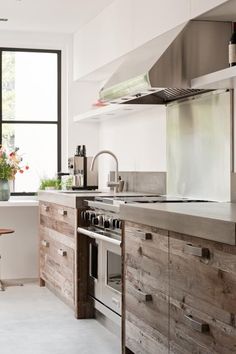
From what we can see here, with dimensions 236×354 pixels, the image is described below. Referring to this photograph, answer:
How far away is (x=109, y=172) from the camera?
6.53m

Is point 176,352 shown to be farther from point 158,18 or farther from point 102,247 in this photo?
point 158,18

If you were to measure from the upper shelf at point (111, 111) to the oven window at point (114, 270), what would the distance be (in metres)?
1.28

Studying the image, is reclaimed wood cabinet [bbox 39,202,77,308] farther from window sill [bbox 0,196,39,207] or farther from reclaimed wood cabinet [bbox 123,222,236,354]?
reclaimed wood cabinet [bbox 123,222,236,354]

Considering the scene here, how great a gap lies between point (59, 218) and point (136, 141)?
0.91 metres

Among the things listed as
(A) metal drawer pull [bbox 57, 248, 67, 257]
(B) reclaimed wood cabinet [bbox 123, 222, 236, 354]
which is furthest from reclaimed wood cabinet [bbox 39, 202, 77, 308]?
(B) reclaimed wood cabinet [bbox 123, 222, 236, 354]

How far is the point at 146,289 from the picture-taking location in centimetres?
354

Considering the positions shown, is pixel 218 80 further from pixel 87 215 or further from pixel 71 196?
pixel 71 196

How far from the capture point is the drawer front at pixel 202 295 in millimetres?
2561

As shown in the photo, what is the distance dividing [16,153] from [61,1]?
6.66 ft

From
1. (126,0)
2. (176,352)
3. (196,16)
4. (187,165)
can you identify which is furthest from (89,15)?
(176,352)

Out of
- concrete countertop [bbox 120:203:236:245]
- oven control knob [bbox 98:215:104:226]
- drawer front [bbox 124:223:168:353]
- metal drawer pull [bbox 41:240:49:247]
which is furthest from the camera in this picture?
metal drawer pull [bbox 41:240:49:247]

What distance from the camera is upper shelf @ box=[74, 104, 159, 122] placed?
17.5ft

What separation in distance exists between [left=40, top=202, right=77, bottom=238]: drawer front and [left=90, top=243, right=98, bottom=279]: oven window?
10.8 inches

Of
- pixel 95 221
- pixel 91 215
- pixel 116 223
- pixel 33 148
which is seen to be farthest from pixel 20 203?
pixel 116 223
